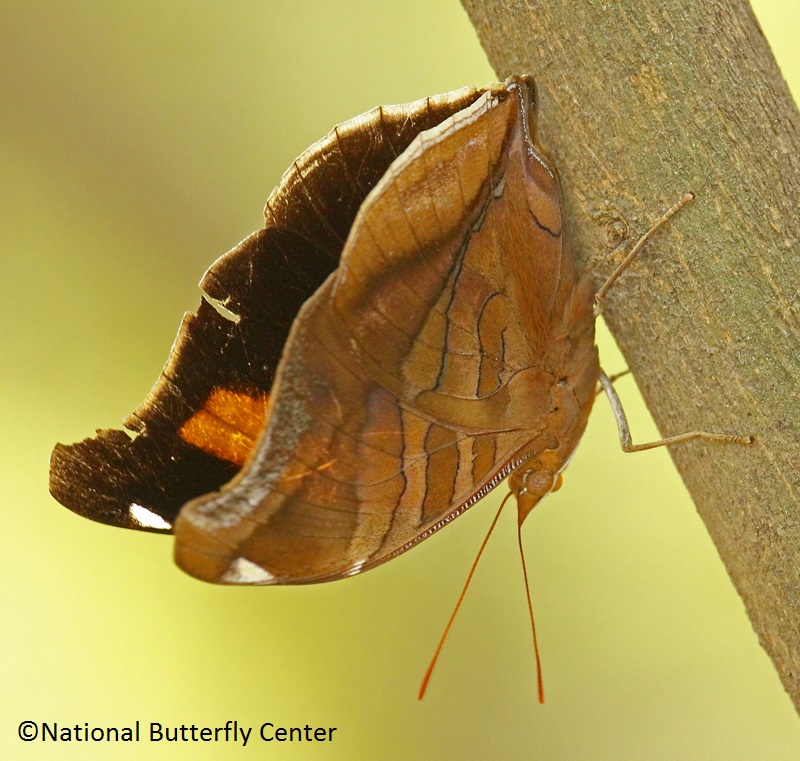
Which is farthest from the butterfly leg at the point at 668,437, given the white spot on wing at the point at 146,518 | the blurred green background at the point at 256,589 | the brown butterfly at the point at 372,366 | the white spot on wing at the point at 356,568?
the blurred green background at the point at 256,589

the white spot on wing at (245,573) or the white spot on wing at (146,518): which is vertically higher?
the white spot on wing at (146,518)

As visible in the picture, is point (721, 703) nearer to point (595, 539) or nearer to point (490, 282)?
point (595, 539)

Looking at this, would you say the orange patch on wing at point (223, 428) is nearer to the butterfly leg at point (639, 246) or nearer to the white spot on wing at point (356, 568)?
the white spot on wing at point (356, 568)

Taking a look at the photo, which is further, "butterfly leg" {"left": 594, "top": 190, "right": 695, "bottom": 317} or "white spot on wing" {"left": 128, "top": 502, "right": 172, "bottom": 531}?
"white spot on wing" {"left": 128, "top": 502, "right": 172, "bottom": 531}

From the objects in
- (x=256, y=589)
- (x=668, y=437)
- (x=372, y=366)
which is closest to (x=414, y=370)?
(x=372, y=366)

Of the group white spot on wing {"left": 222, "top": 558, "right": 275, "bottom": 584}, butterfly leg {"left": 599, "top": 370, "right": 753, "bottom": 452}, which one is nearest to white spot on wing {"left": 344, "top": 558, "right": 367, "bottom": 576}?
white spot on wing {"left": 222, "top": 558, "right": 275, "bottom": 584}

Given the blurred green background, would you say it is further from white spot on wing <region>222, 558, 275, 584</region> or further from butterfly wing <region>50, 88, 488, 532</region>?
white spot on wing <region>222, 558, 275, 584</region>
